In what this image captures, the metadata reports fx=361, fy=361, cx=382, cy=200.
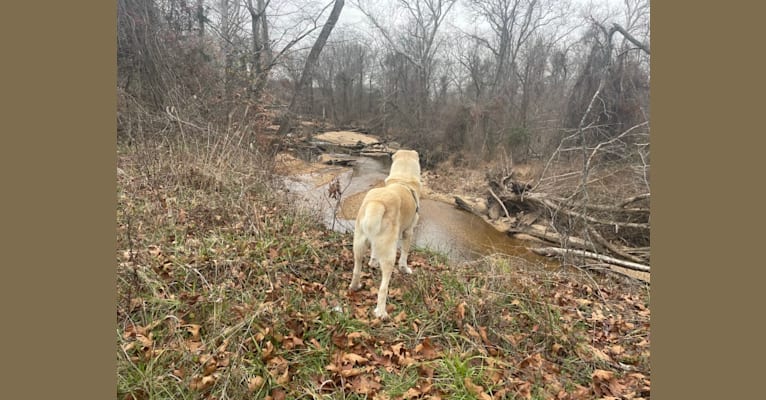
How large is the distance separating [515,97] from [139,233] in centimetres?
2447

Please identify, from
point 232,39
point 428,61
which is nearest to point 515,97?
point 428,61

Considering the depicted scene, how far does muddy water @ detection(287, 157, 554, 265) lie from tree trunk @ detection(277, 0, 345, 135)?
6.58 ft

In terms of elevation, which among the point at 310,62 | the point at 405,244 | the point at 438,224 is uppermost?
the point at 310,62

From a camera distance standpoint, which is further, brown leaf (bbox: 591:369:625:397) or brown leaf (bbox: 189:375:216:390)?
brown leaf (bbox: 591:369:625:397)

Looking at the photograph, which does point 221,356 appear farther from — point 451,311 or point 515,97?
point 515,97

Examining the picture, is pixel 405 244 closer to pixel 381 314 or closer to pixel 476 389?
pixel 381 314

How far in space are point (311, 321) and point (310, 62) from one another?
1379 cm

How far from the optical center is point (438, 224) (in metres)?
13.1

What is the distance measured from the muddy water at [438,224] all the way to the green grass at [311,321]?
2669 millimetres

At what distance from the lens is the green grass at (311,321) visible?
286cm

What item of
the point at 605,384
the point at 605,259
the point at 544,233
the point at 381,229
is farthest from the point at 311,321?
the point at 544,233

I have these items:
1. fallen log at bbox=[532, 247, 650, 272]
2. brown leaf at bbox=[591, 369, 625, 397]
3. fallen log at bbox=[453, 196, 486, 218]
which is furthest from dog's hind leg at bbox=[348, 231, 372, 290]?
fallen log at bbox=[453, 196, 486, 218]

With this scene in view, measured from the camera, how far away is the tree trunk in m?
12.0

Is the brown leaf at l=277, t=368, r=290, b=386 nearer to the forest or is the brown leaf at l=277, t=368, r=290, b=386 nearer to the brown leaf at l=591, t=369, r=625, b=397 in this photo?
the forest
